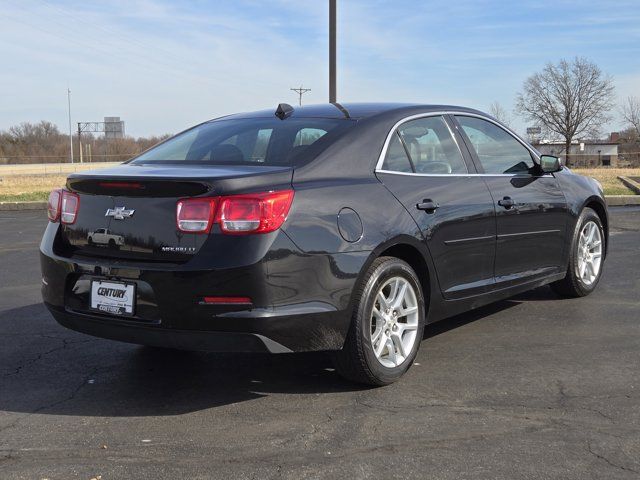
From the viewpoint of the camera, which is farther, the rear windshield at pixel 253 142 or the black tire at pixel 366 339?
the rear windshield at pixel 253 142

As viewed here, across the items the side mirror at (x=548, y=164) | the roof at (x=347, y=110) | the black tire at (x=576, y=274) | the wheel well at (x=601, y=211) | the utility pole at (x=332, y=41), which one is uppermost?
the utility pole at (x=332, y=41)

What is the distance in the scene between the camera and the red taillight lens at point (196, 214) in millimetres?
3465

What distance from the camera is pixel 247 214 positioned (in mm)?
3455

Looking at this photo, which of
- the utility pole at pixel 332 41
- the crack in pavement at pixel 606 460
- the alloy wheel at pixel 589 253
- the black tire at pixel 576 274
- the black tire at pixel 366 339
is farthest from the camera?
the utility pole at pixel 332 41

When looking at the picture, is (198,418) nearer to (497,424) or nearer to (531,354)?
(497,424)

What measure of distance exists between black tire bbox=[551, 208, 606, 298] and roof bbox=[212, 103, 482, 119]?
168 cm

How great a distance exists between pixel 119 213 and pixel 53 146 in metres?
115

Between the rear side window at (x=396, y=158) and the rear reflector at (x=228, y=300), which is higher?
the rear side window at (x=396, y=158)

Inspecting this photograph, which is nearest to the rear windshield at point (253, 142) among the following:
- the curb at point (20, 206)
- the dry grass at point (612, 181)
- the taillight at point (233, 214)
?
the taillight at point (233, 214)

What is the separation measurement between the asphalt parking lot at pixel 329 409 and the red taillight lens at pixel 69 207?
974mm

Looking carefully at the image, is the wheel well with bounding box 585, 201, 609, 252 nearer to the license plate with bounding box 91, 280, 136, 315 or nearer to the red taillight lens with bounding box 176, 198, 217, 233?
the red taillight lens with bounding box 176, 198, 217, 233

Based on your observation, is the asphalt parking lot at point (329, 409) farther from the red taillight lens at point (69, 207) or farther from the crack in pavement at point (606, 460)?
the red taillight lens at point (69, 207)

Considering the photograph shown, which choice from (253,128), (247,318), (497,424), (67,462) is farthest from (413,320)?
(67,462)

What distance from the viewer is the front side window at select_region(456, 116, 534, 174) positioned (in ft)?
16.5
